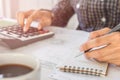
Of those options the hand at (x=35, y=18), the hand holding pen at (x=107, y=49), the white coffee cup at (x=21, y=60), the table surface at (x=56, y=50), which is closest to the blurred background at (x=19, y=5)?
the hand at (x=35, y=18)

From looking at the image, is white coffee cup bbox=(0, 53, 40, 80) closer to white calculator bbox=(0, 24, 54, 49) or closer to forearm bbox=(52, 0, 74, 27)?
white calculator bbox=(0, 24, 54, 49)

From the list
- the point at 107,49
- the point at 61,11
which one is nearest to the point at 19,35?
the point at 107,49

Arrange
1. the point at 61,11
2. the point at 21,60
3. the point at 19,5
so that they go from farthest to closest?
the point at 19,5, the point at 61,11, the point at 21,60

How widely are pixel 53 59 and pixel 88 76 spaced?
12 cm

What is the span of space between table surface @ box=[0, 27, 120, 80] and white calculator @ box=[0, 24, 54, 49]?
0.01 meters

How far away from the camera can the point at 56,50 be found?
24.3 inches

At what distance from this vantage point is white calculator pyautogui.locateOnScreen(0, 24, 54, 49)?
2.02 feet

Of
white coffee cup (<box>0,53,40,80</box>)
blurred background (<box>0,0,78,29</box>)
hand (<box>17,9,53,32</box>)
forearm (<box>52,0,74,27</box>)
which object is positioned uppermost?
white coffee cup (<box>0,53,40,80</box>)

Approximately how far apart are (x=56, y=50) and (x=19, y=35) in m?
0.14

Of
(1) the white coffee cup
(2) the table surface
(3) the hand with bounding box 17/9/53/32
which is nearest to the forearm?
(3) the hand with bounding box 17/9/53/32

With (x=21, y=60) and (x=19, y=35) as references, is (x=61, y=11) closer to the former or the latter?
(x=19, y=35)

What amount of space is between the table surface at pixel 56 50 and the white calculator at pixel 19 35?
1 cm

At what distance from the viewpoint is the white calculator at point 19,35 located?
614 mm

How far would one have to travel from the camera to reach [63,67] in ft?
1.59
